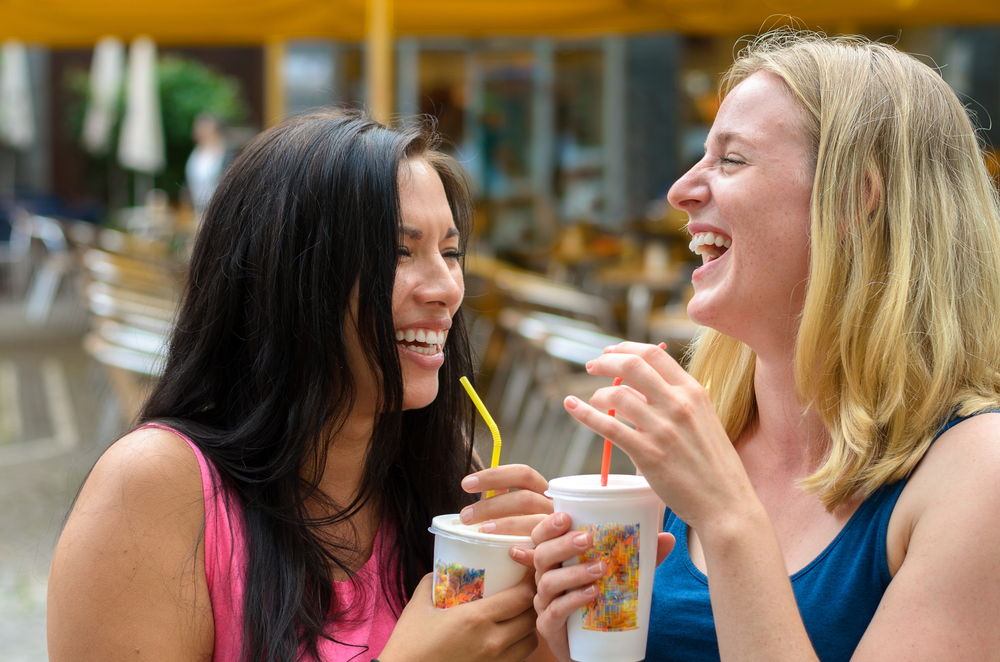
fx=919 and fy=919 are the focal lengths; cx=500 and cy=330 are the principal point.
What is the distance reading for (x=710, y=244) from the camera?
141cm

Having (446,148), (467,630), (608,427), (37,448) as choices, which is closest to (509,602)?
(467,630)

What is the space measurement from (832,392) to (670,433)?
38 centimetres

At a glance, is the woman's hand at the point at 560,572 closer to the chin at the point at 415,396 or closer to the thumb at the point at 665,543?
the thumb at the point at 665,543

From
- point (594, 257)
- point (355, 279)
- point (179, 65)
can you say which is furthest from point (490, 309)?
point (179, 65)

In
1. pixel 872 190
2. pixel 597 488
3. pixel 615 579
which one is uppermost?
pixel 872 190

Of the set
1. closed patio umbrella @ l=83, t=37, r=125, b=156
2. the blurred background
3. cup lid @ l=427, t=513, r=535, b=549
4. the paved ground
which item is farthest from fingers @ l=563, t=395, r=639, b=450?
closed patio umbrella @ l=83, t=37, r=125, b=156

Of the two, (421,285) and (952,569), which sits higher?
(421,285)

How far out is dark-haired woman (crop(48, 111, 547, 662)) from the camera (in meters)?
1.24

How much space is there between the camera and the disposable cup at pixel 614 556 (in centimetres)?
117

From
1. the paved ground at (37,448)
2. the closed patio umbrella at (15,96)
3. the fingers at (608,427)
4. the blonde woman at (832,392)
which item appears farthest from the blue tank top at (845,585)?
the closed patio umbrella at (15,96)

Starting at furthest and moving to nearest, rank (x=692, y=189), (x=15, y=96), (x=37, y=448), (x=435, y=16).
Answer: (x=15, y=96) → (x=435, y=16) → (x=37, y=448) → (x=692, y=189)

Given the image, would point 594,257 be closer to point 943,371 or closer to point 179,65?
point 943,371

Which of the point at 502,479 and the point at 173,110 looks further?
the point at 173,110

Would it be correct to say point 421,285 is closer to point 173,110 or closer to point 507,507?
point 507,507
